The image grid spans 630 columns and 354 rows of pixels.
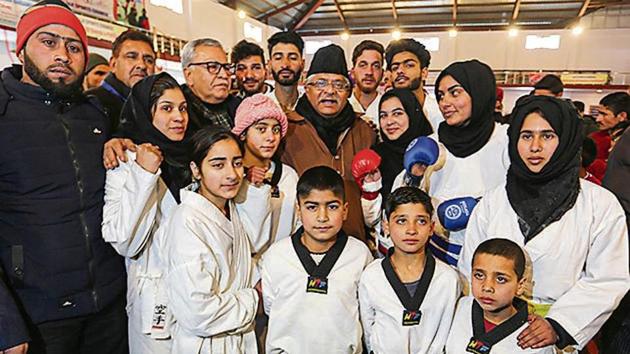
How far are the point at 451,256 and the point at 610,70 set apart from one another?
16.5 m

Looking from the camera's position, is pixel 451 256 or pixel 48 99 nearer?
pixel 48 99

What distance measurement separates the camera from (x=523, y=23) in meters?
16.1

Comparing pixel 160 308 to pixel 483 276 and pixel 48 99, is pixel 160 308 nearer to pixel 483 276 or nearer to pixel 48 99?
pixel 48 99

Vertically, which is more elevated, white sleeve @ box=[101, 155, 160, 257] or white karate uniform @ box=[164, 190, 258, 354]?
white sleeve @ box=[101, 155, 160, 257]

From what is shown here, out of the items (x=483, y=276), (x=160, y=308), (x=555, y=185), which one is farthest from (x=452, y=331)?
(x=160, y=308)

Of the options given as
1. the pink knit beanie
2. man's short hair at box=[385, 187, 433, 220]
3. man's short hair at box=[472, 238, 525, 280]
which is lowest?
man's short hair at box=[472, 238, 525, 280]

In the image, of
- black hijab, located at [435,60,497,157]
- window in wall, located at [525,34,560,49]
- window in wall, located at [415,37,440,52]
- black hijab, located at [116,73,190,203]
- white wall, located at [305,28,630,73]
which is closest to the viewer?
black hijab, located at [116,73,190,203]

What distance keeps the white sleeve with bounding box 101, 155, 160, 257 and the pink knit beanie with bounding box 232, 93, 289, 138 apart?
1.72 feet

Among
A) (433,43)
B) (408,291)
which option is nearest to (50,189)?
(408,291)

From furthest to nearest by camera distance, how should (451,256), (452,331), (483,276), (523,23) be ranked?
1. (523,23)
2. (451,256)
3. (452,331)
4. (483,276)

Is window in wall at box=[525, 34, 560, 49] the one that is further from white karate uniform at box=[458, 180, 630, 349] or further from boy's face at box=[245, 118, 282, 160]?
boy's face at box=[245, 118, 282, 160]

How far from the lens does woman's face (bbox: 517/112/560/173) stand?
5.65 feet

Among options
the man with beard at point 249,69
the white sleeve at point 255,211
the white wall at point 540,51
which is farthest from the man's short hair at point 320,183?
the white wall at point 540,51

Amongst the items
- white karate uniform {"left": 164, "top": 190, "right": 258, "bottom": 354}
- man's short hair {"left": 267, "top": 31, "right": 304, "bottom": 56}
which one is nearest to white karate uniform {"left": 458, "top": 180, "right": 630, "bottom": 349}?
white karate uniform {"left": 164, "top": 190, "right": 258, "bottom": 354}
